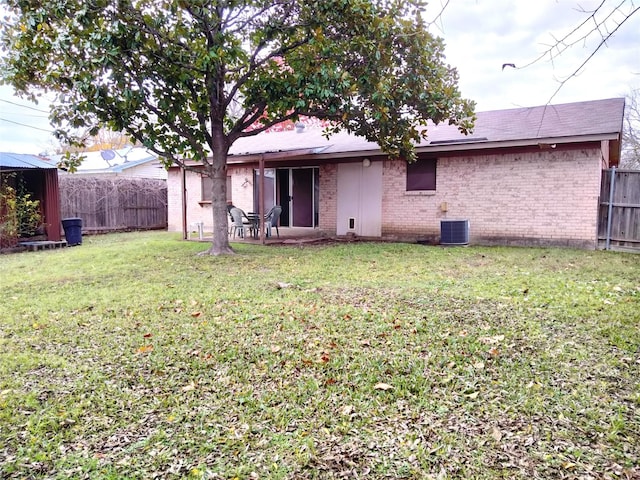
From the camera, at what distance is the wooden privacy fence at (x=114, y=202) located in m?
15.9

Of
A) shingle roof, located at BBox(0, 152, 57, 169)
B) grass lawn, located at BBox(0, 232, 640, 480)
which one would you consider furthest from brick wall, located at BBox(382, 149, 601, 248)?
shingle roof, located at BBox(0, 152, 57, 169)

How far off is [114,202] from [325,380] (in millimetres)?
16294

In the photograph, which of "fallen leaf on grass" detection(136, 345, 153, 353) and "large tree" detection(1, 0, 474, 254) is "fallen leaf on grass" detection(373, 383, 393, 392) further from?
"large tree" detection(1, 0, 474, 254)

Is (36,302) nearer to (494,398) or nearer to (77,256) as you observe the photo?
(77,256)

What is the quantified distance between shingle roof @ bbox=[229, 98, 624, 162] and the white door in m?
0.69

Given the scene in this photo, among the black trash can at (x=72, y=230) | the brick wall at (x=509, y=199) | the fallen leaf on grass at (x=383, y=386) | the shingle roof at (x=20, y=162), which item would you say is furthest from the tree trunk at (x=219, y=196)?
the fallen leaf on grass at (x=383, y=386)

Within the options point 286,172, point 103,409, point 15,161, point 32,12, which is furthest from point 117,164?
point 103,409

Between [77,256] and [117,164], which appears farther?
[117,164]

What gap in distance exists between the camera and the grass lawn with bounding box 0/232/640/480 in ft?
7.32

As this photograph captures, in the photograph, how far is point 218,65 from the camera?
26.3 feet

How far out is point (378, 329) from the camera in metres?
4.04

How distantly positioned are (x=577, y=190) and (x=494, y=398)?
8551mm

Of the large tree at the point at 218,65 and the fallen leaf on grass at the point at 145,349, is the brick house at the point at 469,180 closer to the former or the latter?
the large tree at the point at 218,65

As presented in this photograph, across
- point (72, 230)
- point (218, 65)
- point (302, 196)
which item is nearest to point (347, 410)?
Result: point (218, 65)
